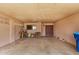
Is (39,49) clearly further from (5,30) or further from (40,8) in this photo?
(5,30)

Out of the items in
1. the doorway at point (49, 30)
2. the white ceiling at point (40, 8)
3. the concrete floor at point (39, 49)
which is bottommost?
the concrete floor at point (39, 49)

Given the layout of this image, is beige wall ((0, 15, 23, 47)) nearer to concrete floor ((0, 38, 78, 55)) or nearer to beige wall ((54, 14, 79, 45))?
concrete floor ((0, 38, 78, 55))

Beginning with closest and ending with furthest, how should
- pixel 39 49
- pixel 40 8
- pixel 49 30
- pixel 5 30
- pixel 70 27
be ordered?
pixel 40 8 → pixel 39 49 → pixel 5 30 → pixel 70 27 → pixel 49 30

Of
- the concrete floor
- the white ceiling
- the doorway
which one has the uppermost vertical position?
the white ceiling

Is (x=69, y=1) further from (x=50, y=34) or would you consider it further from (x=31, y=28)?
(x=50, y=34)

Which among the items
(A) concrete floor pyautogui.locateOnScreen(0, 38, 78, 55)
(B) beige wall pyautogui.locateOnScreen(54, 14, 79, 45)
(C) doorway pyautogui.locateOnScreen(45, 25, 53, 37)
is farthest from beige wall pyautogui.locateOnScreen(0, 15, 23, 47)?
(C) doorway pyautogui.locateOnScreen(45, 25, 53, 37)

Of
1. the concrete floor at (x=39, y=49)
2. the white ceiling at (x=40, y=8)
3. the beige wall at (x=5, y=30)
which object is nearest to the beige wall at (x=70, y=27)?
the white ceiling at (x=40, y=8)

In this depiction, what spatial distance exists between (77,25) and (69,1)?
3.80 m

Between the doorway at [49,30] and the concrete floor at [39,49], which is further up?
the doorway at [49,30]

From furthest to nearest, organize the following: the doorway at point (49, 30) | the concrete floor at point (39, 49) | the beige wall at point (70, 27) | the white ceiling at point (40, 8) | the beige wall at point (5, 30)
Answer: the doorway at point (49, 30), the beige wall at point (70, 27), the beige wall at point (5, 30), the concrete floor at point (39, 49), the white ceiling at point (40, 8)

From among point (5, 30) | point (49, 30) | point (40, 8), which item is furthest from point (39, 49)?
point (49, 30)

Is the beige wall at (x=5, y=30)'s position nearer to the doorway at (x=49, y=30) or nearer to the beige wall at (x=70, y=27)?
the beige wall at (x=70, y=27)
